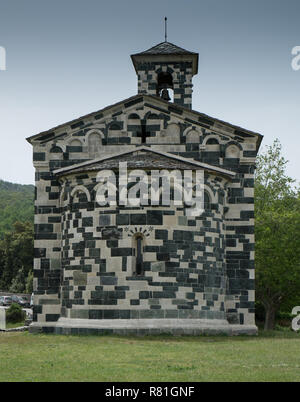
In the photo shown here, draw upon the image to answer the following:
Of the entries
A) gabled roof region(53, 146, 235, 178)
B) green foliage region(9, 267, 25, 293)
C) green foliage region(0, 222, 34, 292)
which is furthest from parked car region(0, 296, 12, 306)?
gabled roof region(53, 146, 235, 178)

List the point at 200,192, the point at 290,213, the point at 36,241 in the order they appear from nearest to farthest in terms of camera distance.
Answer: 1. the point at 200,192
2. the point at 36,241
3. the point at 290,213

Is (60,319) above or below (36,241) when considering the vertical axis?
below

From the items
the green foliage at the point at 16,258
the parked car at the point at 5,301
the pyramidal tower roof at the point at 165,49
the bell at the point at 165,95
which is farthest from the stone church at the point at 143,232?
the green foliage at the point at 16,258

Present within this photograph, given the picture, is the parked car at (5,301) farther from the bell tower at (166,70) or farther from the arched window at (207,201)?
the arched window at (207,201)

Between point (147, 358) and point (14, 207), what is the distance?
106m

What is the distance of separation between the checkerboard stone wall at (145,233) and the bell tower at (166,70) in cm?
395

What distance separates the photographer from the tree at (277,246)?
111 feet

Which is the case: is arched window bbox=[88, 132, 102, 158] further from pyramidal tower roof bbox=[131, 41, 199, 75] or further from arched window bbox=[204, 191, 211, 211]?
pyramidal tower roof bbox=[131, 41, 199, 75]

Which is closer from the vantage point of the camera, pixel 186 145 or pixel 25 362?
pixel 25 362

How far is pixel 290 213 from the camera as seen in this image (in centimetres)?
3506

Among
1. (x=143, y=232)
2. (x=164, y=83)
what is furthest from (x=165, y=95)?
(x=143, y=232)

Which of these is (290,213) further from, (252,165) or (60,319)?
(60,319)
